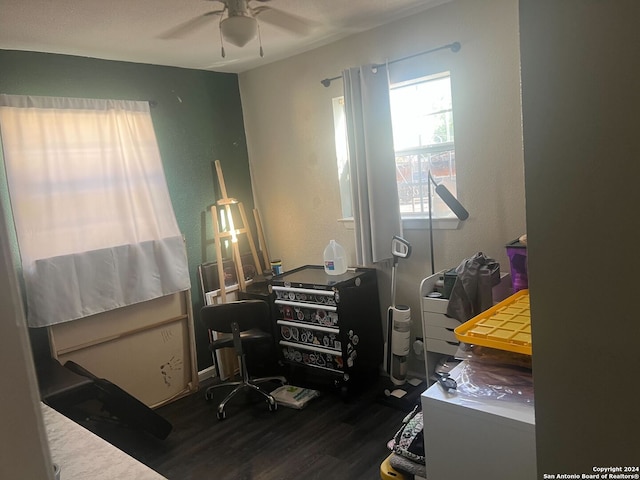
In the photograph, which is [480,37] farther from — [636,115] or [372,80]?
[636,115]

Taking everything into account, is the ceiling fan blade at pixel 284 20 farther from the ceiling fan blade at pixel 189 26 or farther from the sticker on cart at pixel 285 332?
the sticker on cart at pixel 285 332

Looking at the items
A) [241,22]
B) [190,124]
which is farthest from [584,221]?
[190,124]

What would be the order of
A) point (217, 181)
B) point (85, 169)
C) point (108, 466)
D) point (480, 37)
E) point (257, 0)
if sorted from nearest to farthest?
point (108, 466) → point (257, 0) → point (480, 37) → point (85, 169) → point (217, 181)

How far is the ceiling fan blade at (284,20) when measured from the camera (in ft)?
8.51

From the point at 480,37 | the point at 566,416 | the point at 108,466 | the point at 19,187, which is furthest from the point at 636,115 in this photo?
the point at 19,187

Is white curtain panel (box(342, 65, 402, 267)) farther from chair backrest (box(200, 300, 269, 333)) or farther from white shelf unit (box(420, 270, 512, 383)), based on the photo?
chair backrest (box(200, 300, 269, 333))

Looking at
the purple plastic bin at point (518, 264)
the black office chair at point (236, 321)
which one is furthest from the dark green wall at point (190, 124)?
the purple plastic bin at point (518, 264)

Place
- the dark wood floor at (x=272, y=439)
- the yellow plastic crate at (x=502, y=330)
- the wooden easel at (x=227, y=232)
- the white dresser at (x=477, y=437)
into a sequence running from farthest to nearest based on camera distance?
1. the wooden easel at (x=227, y=232)
2. the dark wood floor at (x=272, y=439)
3. the yellow plastic crate at (x=502, y=330)
4. the white dresser at (x=477, y=437)

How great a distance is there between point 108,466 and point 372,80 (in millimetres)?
2589

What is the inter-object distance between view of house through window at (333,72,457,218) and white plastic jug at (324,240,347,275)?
0.55 metres

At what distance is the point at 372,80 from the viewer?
305 cm

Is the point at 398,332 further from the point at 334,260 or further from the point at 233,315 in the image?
the point at 233,315

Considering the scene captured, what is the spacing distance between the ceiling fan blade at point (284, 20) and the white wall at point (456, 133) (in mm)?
428

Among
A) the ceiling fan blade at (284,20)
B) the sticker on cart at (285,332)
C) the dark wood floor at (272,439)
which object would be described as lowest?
the dark wood floor at (272,439)
